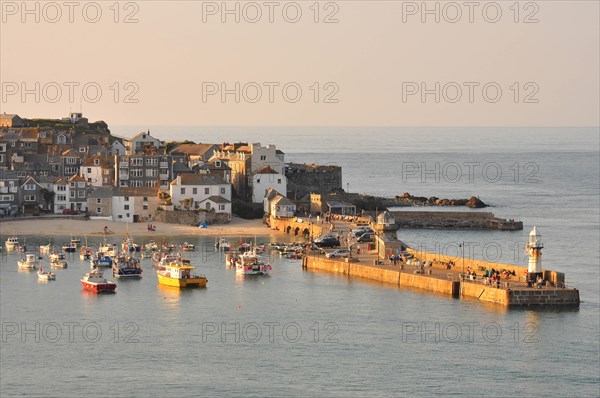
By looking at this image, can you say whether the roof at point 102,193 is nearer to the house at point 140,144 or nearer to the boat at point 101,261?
the house at point 140,144

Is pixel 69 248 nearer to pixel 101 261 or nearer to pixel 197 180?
pixel 101 261

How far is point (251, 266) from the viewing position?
7188 cm

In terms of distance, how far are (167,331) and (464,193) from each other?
274ft

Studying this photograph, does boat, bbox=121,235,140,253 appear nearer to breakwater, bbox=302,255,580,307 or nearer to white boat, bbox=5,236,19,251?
white boat, bbox=5,236,19,251

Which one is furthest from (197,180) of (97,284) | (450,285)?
(450,285)

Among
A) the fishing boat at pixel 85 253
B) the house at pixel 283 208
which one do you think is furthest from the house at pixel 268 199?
the fishing boat at pixel 85 253

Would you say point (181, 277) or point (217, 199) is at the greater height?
point (217, 199)

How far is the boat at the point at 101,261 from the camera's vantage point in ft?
244

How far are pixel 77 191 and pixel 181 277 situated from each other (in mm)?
32645

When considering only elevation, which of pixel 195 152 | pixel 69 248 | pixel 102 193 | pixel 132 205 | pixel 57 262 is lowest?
pixel 57 262

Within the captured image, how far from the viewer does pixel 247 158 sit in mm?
104250

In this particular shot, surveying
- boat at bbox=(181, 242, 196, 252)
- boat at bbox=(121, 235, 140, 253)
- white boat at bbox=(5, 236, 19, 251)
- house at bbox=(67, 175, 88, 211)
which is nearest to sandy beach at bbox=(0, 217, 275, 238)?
house at bbox=(67, 175, 88, 211)

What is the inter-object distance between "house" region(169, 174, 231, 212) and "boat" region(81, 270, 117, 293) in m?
28.4

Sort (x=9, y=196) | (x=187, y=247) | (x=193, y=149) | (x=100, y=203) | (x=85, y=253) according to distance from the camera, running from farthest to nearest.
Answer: (x=193, y=149), (x=9, y=196), (x=100, y=203), (x=187, y=247), (x=85, y=253)
